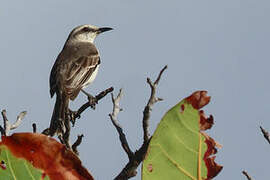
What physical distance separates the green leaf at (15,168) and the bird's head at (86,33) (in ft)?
44.9

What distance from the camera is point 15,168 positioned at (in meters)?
1.43

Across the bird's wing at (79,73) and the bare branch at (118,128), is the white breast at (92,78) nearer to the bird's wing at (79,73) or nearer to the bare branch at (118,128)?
the bird's wing at (79,73)

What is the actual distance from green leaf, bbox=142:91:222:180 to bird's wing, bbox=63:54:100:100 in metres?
9.63

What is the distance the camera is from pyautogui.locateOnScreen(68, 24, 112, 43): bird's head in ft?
50.0

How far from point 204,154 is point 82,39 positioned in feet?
46.0

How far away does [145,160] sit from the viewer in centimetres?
149

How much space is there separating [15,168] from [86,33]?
14.1m

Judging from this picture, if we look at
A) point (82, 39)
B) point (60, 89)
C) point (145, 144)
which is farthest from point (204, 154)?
point (82, 39)

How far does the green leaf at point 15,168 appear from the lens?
141cm

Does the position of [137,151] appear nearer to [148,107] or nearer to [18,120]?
[148,107]

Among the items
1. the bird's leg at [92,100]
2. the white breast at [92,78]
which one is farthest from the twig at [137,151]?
the white breast at [92,78]

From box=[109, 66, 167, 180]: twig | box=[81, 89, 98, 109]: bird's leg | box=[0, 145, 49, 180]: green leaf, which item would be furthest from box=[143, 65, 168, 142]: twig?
box=[81, 89, 98, 109]: bird's leg

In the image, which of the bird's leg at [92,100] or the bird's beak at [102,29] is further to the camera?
the bird's beak at [102,29]

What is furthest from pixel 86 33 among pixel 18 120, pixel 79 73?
pixel 18 120
